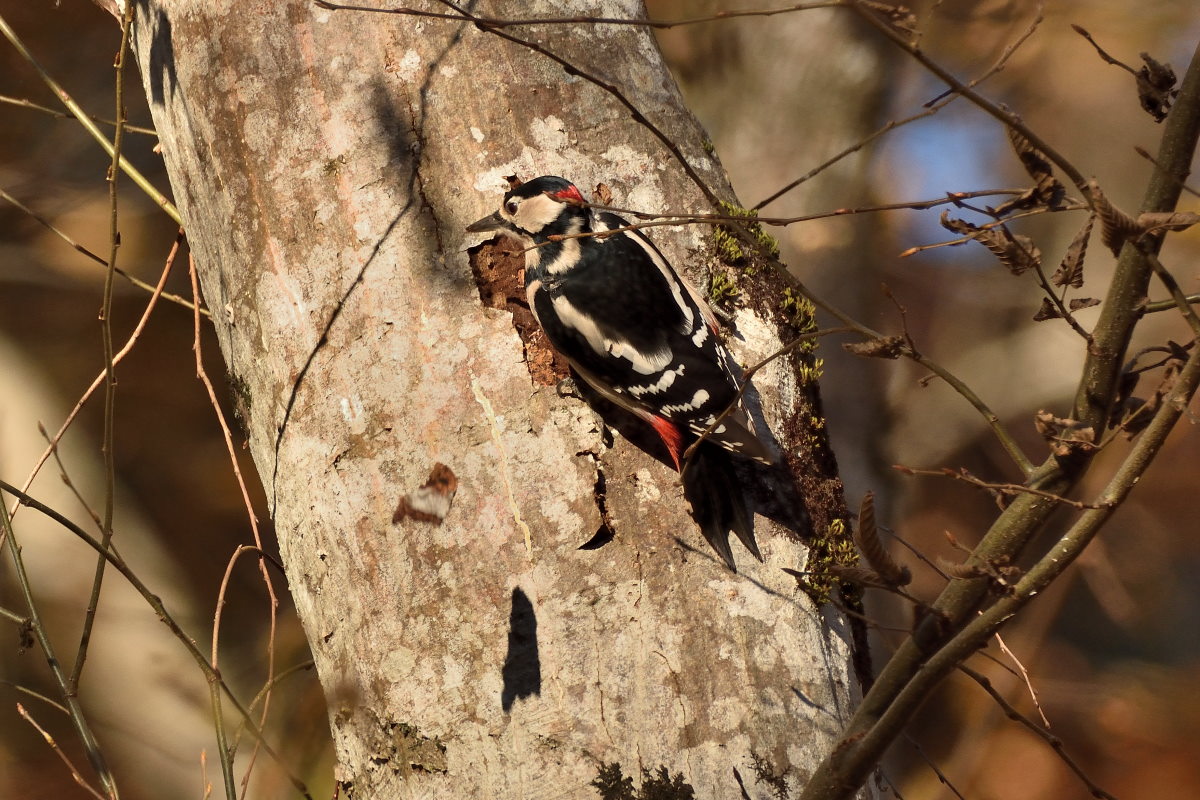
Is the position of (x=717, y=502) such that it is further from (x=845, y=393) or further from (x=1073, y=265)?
(x=845, y=393)

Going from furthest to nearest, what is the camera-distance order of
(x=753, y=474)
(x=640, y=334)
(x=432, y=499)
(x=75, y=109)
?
(x=75, y=109), (x=640, y=334), (x=753, y=474), (x=432, y=499)

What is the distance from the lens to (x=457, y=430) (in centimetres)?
166

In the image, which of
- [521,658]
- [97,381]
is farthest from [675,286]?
[97,381]

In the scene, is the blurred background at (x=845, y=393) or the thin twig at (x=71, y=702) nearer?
the thin twig at (x=71, y=702)

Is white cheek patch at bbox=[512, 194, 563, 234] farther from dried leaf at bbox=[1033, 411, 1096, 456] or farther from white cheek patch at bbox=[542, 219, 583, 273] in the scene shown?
dried leaf at bbox=[1033, 411, 1096, 456]

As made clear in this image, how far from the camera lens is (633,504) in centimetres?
163

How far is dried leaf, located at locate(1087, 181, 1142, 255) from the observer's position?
0.97 meters

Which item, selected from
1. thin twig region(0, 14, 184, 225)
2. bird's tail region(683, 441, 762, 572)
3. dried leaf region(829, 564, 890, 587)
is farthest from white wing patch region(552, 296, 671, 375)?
thin twig region(0, 14, 184, 225)

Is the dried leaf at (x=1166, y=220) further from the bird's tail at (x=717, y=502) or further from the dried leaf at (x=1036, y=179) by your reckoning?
the bird's tail at (x=717, y=502)

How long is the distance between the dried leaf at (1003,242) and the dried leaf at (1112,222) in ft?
0.28

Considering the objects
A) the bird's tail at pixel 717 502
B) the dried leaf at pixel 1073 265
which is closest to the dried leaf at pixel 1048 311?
the dried leaf at pixel 1073 265

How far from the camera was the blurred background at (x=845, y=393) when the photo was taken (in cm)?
588

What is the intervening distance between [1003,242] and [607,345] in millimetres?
915

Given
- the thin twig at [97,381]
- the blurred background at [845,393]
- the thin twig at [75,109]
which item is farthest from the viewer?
the blurred background at [845,393]
